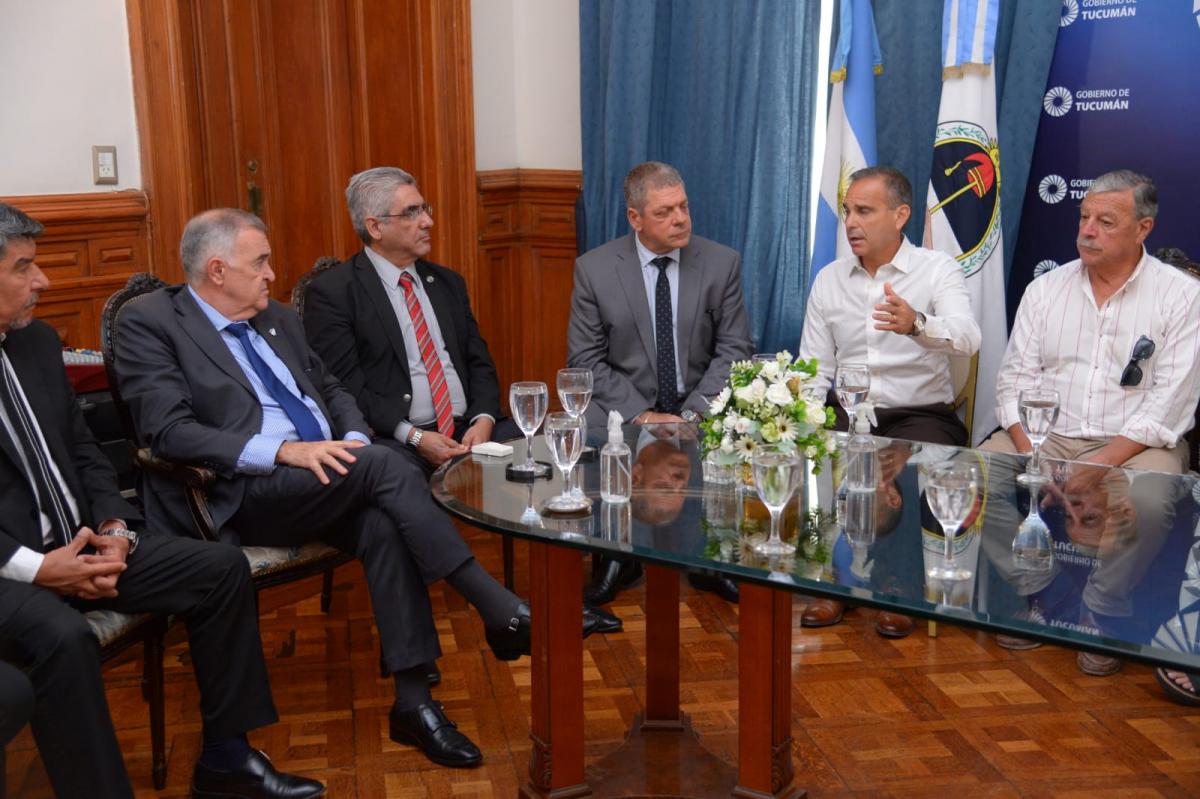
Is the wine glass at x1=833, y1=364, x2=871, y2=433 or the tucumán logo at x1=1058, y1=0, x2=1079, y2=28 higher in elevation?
the tucumán logo at x1=1058, y1=0, x2=1079, y2=28

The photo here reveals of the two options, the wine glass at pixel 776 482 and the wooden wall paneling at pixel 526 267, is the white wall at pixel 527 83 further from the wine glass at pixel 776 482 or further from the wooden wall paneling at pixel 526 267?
the wine glass at pixel 776 482

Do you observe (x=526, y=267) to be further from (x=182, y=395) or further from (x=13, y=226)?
(x=13, y=226)

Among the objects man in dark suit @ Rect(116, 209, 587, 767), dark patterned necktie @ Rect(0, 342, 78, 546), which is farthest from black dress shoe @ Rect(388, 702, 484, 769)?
dark patterned necktie @ Rect(0, 342, 78, 546)

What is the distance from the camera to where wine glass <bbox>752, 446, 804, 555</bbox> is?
207cm

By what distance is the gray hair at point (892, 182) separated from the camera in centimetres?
375

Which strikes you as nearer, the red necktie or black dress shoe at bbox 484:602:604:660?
black dress shoe at bbox 484:602:604:660

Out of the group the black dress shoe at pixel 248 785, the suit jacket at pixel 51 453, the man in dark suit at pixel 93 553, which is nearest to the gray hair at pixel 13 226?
the man in dark suit at pixel 93 553

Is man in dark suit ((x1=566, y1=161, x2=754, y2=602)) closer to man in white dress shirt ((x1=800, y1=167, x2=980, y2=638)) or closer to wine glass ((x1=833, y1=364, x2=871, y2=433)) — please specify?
man in white dress shirt ((x1=800, y1=167, x2=980, y2=638))

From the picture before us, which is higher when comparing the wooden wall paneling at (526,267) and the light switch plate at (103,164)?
the light switch plate at (103,164)

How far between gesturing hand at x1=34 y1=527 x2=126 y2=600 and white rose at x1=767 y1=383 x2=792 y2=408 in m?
1.35

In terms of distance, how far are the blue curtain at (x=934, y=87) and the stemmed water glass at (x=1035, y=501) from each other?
1571 millimetres

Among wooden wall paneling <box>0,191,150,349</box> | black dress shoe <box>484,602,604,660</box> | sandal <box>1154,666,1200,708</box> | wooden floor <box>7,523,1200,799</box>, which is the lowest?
wooden floor <box>7,523,1200,799</box>

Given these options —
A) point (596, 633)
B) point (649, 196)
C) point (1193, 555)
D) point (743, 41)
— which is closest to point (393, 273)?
point (649, 196)

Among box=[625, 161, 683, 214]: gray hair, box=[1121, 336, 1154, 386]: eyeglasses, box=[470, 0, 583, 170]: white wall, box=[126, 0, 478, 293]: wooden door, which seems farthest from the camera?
box=[470, 0, 583, 170]: white wall
